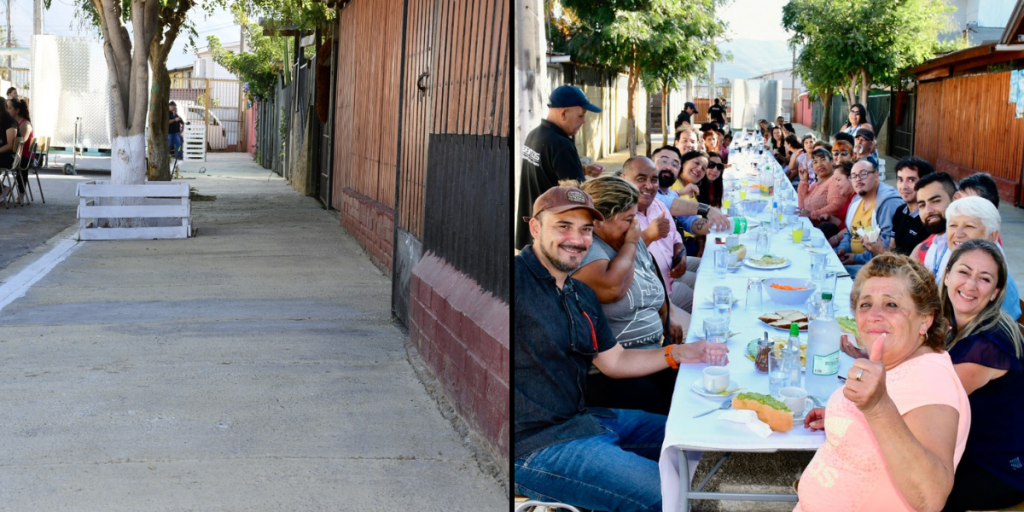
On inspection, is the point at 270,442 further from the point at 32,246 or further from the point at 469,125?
the point at 32,246

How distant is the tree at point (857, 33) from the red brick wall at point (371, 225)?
11.2ft

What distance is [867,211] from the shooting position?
6414mm

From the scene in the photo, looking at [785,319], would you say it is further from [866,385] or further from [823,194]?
[823,194]

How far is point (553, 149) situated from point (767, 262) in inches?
132

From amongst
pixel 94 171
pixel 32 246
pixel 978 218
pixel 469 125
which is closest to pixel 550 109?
pixel 978 218

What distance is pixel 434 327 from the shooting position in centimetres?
496

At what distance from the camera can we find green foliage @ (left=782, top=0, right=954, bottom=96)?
13.4 feet

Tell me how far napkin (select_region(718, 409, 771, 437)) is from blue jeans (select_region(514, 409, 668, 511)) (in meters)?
0.28

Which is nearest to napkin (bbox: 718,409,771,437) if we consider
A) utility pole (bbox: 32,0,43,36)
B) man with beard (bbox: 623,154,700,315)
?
man with beard (bbox: 623,154,700,315)

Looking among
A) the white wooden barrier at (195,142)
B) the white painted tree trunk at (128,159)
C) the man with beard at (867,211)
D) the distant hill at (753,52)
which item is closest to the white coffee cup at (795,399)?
the distant hill at (753,52)

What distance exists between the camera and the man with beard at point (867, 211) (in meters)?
6.02

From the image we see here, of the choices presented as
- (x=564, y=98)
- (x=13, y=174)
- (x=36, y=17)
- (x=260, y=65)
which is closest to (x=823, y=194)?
(x=564, y=98)

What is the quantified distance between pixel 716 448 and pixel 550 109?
1041mm

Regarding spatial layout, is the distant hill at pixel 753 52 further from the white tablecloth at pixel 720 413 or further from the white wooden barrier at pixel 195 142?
the white wooden barrier at pixel 195 142
